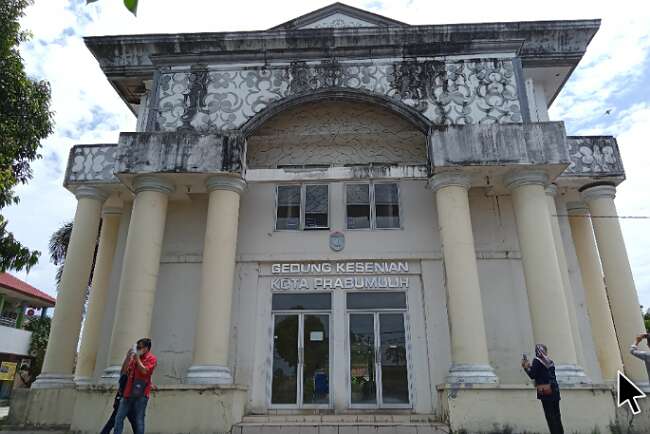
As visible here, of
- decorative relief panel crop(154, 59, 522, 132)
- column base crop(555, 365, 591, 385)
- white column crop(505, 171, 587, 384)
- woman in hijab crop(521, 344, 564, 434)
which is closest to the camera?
woman in hijab crop(521, 344, 564, 434)

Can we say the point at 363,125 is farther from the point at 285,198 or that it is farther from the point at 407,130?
the point at 285,198

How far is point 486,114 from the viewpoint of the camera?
36.3 feet

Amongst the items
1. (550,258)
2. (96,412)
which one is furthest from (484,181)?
(96,412)

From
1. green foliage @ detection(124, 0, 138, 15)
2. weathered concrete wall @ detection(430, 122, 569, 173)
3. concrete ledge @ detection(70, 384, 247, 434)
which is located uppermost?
weathered concrete wall @ detection(430, 122, 569, 173)

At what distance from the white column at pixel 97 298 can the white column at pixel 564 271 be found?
11.5m

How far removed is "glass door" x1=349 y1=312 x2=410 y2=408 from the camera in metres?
10.7

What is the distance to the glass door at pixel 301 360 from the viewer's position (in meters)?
10.8

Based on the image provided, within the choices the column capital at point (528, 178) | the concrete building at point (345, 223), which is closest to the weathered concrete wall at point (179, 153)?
the concrete building at point (345, 223)

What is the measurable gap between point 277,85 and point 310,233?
12.6 feet

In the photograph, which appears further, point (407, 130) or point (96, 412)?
point (407, 130)

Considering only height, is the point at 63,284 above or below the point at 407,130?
below

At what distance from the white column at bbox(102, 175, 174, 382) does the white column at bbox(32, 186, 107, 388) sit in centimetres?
190

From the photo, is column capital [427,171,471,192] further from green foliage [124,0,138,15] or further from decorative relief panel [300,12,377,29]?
green foliage [124,0,138,15]

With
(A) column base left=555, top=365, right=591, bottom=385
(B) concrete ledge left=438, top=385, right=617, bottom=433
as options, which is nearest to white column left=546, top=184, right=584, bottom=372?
(A) column base left=555, top=365, right=591, bottom=385
